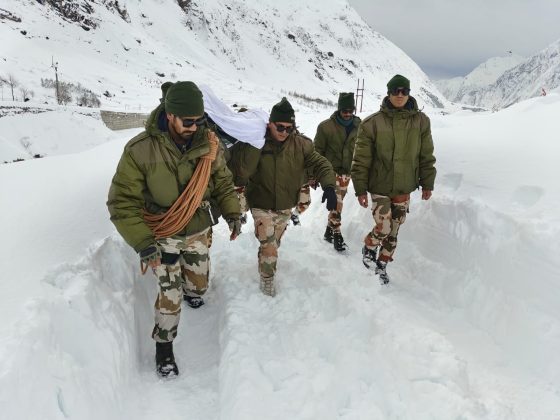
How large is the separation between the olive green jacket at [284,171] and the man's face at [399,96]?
34.4 inches

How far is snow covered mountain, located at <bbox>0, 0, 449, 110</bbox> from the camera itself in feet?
134

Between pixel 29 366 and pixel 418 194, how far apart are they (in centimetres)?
445

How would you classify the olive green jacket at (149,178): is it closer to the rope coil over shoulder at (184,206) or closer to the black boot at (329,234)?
the rope coil over shoulder at (184,206)

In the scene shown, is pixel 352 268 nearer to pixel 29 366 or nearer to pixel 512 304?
pixel 512 304

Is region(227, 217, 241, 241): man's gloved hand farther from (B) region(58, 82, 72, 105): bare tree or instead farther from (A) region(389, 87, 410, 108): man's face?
(B) region(58, 82, 72, 105): bare tree

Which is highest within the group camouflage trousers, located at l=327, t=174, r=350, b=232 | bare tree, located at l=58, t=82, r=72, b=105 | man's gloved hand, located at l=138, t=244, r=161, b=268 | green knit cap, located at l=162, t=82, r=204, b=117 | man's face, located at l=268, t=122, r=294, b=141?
green knit cap, located at l=162, t=82, r=204, b=117

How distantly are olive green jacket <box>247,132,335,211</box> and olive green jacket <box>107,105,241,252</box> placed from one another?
1068mm

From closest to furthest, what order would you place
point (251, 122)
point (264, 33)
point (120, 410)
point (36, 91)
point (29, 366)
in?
point (29, 366)
point (120, 410)
point (251, 122)
point (36, 91)
point (264, 33)

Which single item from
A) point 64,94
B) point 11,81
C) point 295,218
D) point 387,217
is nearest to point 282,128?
point 387,217

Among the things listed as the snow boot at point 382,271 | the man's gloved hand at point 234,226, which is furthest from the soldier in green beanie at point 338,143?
the man's gloved hand at point 234,226

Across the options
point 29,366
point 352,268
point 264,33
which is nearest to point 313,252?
point 352,268

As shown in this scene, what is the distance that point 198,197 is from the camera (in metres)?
3.13

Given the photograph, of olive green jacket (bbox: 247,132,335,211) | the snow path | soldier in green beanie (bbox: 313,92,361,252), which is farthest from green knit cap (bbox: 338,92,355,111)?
the snow path

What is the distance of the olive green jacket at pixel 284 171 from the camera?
4082mm
